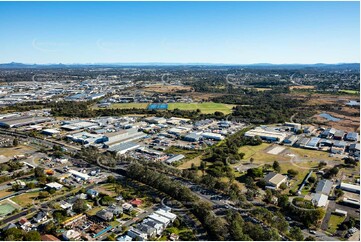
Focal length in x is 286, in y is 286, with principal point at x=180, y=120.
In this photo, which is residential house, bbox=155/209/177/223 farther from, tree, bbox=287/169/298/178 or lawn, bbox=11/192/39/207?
tree, bbox=287/169/298/178

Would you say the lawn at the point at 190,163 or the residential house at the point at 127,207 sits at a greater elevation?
the residential house at the point at 127,207

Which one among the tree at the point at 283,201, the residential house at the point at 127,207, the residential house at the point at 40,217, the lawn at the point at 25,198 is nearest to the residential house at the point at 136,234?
the residential house at the point at 127,207

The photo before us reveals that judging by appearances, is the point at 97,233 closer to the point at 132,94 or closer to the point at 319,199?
the point at 319,199

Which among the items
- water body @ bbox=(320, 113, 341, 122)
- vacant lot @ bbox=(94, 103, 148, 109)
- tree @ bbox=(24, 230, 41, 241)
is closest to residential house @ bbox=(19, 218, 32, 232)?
tree @ bbox=(24, 230, 41, 241)

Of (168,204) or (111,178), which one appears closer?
(168,204)

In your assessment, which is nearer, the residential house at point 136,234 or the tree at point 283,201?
the residential house at point 136,234

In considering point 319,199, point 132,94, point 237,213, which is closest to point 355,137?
point 319,199

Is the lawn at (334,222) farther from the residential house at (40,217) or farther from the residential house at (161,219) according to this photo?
the residential house at (40,217)
